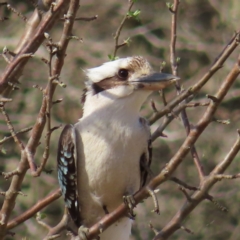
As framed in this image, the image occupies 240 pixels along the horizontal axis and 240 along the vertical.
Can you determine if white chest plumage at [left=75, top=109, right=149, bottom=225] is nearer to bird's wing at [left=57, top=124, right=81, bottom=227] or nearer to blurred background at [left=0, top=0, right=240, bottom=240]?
bird's wing at [left=57, top=124, right=81, bottom=227]

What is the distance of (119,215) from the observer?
12.1 ft

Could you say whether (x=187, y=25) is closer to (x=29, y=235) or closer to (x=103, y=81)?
(x=29, y=235)

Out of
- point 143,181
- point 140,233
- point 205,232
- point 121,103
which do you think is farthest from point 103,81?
point 205,232

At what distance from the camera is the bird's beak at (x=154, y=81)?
4321 mm

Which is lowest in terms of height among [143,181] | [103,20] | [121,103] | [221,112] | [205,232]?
[205,232]

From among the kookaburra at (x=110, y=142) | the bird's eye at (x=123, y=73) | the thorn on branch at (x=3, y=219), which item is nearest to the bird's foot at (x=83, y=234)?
the kookaburra at (x=110, y=142)

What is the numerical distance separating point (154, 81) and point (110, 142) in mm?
441

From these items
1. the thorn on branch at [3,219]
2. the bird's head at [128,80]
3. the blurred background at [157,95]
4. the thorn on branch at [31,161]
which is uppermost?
the thorn on branch at [31,161]

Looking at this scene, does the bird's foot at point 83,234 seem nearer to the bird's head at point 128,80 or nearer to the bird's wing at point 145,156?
the bird's wing at point 145,156

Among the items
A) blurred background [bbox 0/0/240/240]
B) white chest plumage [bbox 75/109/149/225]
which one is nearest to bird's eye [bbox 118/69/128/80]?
white chest plumage [bbox 75/109/149/225]

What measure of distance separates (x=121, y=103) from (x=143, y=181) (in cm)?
52

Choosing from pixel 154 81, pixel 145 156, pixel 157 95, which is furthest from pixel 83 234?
pixel 157 95

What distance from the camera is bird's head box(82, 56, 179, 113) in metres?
→ 4.44

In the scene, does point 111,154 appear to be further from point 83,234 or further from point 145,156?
point 83,234
